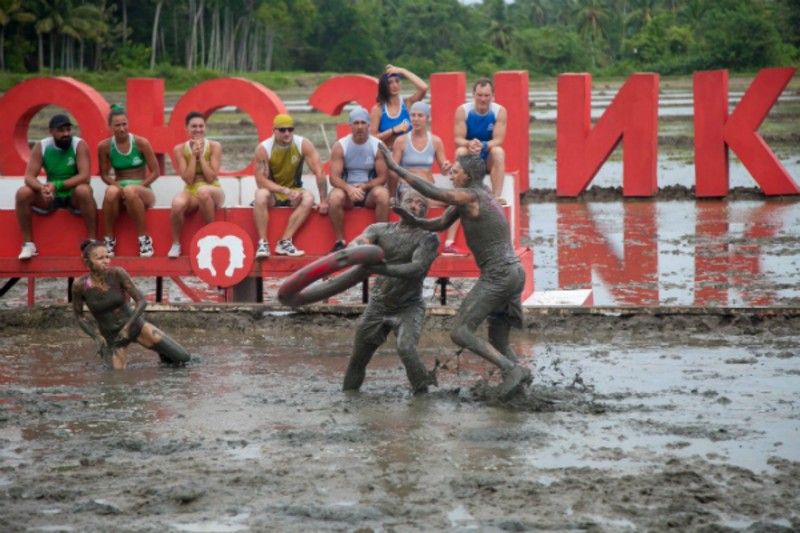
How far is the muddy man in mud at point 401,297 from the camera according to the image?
12078 millimetres

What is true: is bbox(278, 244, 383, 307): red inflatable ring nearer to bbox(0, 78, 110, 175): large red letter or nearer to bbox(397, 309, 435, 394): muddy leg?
bbox(397, 309, 435, 394): muddy leg

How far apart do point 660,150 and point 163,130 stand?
19773mm

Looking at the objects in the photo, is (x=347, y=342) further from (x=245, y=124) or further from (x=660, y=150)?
(x=245, y=124)

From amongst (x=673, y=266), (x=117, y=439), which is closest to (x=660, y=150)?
(x=673, y=266)

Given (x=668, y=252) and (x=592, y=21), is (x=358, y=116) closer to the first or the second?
(x=668, y=252)

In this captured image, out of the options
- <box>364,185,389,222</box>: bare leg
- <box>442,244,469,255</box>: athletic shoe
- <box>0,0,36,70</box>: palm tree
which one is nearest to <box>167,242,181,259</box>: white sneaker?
<box>364,185,389,222</box>: bare leg

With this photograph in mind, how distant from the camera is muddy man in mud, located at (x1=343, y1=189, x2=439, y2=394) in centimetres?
1208

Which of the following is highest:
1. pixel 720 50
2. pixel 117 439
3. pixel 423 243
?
pixel 720 50

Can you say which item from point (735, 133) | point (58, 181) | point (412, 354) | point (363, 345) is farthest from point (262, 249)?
point (735, 133)

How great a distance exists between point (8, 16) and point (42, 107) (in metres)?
59.0

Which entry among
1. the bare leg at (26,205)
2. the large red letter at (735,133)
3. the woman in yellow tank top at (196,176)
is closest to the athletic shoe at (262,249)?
the woman in yellow tank top at (196,176)

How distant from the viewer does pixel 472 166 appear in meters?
12.2

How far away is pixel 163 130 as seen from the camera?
20.3m

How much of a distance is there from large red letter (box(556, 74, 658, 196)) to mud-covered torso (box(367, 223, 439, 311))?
14600 mm
